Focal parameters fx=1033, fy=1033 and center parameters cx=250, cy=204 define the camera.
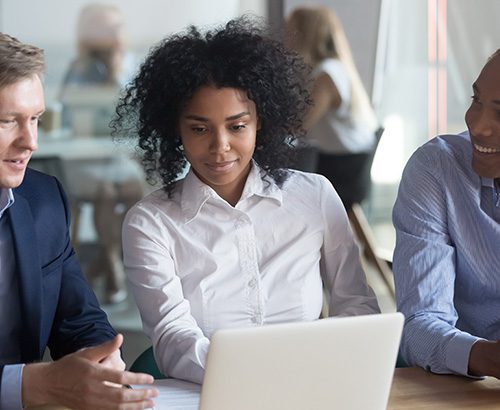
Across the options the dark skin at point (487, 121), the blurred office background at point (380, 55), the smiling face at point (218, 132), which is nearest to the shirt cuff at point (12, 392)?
the smiling face at point (218, 132)

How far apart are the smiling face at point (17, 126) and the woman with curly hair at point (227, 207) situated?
34 centimetres

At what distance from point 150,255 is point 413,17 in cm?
354

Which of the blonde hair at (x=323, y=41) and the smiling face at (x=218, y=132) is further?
the blonde hair at (x=323, y=41)

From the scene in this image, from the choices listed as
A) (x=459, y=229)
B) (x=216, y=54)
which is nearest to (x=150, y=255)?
(x=216, y=54)

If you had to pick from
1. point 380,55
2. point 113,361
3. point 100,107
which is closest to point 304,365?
point 113,361

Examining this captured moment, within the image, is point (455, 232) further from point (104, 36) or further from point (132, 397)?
point (104, 36)

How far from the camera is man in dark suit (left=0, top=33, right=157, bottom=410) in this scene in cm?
184

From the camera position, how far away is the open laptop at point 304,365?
5.09 ft

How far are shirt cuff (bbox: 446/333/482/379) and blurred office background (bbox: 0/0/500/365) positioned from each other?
2.82 meters

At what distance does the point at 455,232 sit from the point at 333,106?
2730 millimetres

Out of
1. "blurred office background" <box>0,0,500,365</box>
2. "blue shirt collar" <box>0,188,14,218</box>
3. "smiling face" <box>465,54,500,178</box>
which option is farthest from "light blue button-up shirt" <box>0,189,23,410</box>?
"blurred office background" <box>0,0,500,365</box>

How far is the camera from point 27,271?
2.15 m

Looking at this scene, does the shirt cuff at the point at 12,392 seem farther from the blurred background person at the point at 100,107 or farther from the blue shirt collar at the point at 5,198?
the blurred background person at the point at 100,107

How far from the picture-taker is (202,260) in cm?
233
